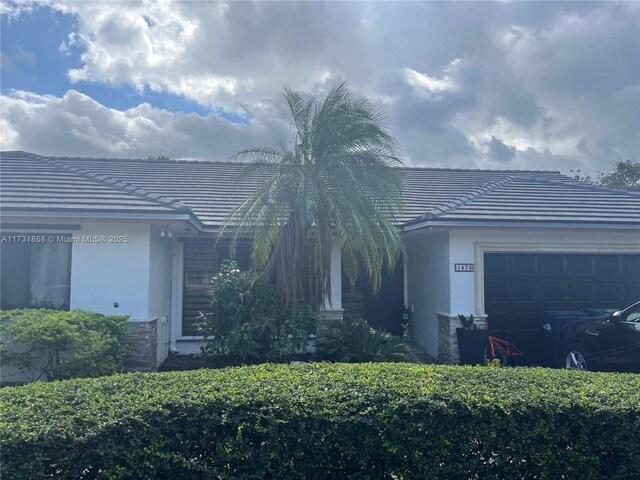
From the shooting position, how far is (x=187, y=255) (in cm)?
1053

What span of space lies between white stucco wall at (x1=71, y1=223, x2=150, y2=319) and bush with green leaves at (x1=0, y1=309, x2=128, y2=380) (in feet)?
3.26

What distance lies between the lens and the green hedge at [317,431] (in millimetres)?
3109

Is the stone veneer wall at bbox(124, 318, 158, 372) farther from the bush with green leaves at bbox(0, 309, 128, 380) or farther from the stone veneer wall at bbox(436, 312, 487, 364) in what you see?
the stone veneer wall at bbox(436, 312, 487, 364)

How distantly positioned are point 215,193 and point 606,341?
9.08 m

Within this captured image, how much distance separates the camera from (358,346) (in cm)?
793

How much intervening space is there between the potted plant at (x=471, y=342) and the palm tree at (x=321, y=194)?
2.26m

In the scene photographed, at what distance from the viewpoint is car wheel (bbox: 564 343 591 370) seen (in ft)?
26.7

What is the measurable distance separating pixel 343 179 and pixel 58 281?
539 cm

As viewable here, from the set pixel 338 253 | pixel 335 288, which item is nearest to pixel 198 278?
pixel 335 288

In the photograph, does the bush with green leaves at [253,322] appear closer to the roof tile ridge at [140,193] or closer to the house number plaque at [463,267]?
the roof tile ridge at [140,193]

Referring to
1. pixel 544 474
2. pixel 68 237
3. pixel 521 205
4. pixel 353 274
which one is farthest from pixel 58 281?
pixel 521 205

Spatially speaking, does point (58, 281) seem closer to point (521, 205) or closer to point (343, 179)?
A: point (343, 179)

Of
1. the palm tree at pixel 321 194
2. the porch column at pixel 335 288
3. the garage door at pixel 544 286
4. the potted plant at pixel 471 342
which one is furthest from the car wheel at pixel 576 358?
the porch column at pixel 335 288

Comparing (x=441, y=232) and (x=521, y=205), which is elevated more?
(x=521, y=205)
